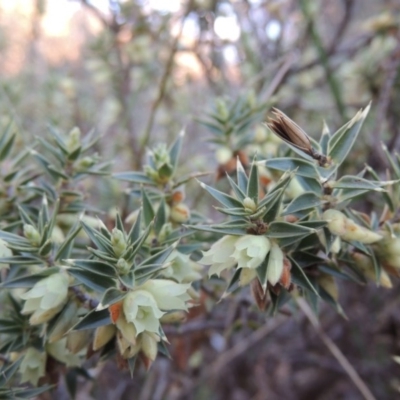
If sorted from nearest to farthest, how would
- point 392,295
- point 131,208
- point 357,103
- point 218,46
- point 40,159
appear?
point 40,159
point 131,208
point 357,103
point 392,295
point 218,46

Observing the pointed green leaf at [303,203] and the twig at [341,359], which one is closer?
the pointed green leaf at [303,203]

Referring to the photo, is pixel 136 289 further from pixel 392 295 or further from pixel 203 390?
pixel 392 295

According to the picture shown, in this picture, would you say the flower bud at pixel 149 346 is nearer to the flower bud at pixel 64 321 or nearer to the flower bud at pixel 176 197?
the flower bud at pixel 64 321

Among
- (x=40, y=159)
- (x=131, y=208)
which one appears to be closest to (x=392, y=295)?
(x=131, y=208)

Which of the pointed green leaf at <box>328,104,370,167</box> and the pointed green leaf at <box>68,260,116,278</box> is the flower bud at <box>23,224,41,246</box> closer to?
the pointed green leaf at <box>68,260,116,278</box>

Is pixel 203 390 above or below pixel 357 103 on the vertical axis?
below

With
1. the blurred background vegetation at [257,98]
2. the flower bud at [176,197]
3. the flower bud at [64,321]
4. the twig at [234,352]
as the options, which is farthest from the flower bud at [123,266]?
the twig at [234,352]
